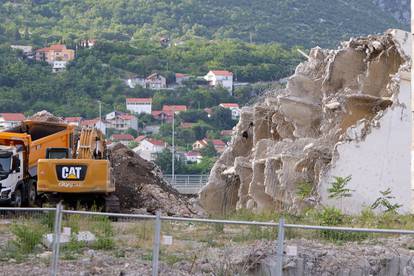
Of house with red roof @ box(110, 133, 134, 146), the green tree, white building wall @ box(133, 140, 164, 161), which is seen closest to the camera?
the green tree

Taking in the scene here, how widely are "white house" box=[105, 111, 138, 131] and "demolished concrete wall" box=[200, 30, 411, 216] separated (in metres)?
76.8

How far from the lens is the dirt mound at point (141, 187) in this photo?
4100cm

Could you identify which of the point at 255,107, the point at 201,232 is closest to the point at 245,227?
the point at 201,232

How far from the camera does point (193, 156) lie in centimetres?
10550

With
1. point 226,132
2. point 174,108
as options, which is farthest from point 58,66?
point 226,132

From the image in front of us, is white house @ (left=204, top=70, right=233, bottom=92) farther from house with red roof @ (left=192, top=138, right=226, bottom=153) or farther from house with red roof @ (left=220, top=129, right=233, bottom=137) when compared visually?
house with red roof @ (left=192, top=138, right=226, bottom=153)

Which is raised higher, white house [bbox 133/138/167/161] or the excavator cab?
white house [bbox 133/138/167/161]

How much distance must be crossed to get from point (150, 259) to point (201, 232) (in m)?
1.32

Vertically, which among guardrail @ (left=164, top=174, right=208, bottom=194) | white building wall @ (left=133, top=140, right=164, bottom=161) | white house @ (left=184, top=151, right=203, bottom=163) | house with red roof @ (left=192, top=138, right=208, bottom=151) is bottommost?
guardrail @ (left=164, top=174, right=208, bottom=194)

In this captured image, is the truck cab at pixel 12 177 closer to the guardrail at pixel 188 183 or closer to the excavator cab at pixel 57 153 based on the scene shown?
the excavator cab at pixel 57 153

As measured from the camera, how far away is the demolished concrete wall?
119 feet

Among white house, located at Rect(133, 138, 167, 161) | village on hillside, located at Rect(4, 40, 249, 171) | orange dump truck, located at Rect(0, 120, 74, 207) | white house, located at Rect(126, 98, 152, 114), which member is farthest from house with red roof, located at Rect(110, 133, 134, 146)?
orange dump truck, located at Rect(0, 120, 74, 207)

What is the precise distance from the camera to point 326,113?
39969 mm

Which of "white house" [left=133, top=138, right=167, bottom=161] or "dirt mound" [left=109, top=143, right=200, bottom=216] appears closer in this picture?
"dirt mound" [left=109, top=143, right=200, bottom=216]
